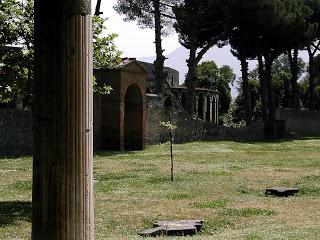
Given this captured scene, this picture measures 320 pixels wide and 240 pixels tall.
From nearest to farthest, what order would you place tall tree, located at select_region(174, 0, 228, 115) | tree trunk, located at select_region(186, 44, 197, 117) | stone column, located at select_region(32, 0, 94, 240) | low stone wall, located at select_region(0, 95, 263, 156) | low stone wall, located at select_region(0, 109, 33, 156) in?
stone column, located at select_region(32, 0, 94, 240) < low stone wall, located at select_region(0, 109, 33, 156) < low stone wall, located at select_region(0, 95, 263, 156) < tall tree, located at select_region(174, 0, 228, 115) < tree trunk, located at select_region(186, 44, 197, 117)

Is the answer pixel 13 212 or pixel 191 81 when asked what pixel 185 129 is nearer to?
pixel 191 81

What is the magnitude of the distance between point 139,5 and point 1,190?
21.0 metres

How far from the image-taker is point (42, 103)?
1881 millimetres

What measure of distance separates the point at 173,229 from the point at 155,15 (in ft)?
79.1

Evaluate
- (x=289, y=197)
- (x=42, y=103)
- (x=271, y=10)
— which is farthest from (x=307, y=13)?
(x=42, y=103)

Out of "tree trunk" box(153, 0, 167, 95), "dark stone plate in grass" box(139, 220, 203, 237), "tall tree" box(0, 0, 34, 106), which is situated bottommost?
"dark stone plate in grass" box(139, 220, 203, 237)

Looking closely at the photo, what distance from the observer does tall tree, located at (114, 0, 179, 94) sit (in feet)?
98.3

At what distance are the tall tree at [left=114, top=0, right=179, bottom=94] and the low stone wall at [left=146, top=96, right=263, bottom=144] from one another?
1970mm

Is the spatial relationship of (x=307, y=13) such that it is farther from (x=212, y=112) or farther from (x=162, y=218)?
(x=162, y=218)

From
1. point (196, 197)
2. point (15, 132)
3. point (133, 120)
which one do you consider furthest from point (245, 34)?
point (196, 197)

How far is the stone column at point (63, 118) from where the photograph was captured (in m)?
1.85

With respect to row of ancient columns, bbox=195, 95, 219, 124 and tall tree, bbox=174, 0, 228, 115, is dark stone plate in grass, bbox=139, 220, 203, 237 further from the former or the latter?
row of ancient columns, bbox=195, 95, 219, 124

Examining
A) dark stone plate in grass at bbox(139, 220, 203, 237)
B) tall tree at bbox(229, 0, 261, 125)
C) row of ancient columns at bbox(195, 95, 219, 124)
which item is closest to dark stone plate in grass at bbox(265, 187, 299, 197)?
dark stone plate in grass at bbox(139, 220, 203, 237)

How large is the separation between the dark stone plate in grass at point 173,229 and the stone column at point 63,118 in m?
5.14
